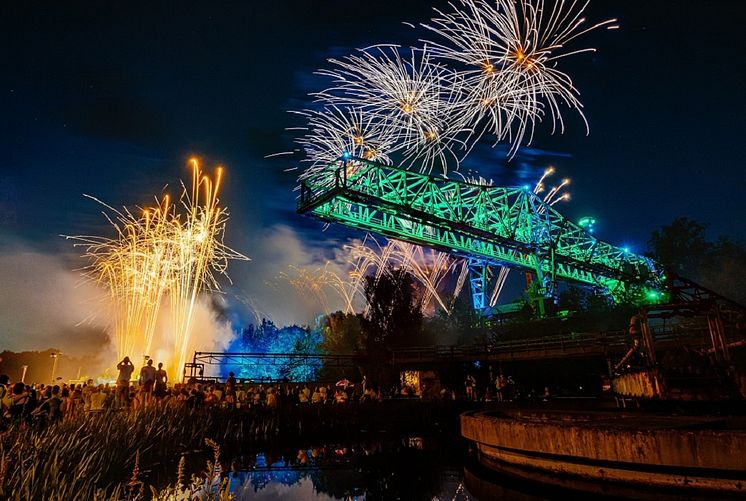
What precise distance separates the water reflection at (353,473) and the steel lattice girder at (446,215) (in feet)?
53.8

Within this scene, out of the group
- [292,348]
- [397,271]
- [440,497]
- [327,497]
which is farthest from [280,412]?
[292,348]

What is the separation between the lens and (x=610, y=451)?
22.5 feet

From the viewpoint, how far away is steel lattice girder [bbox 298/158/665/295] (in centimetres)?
3002

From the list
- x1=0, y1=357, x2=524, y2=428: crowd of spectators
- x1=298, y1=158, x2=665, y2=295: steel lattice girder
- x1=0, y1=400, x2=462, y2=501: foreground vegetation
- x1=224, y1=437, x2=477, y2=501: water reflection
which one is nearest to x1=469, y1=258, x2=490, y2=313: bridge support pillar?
x1=298, y1=158, x2=665, y2=295: steel lattice girder

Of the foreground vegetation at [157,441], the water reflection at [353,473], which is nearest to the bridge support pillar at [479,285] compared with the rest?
the foreground vegetation at [157,441]

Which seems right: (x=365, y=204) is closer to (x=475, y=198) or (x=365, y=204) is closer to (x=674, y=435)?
(x=475, y=198)

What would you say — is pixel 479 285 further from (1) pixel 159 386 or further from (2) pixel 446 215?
(1) pixel 159 386

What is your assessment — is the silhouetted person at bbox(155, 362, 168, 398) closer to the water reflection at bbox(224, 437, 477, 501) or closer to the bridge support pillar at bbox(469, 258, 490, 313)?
the water reflection at bbox(224, 437, 477, 501)

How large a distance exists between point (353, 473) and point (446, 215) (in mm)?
32813

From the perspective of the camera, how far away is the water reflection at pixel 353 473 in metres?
8.35

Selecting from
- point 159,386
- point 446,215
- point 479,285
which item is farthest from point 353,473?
point 479,285

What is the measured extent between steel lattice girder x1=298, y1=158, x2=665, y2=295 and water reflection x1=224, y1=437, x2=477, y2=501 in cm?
1640

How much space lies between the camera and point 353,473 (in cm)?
1013

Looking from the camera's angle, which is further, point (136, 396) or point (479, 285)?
point (479, 285)
